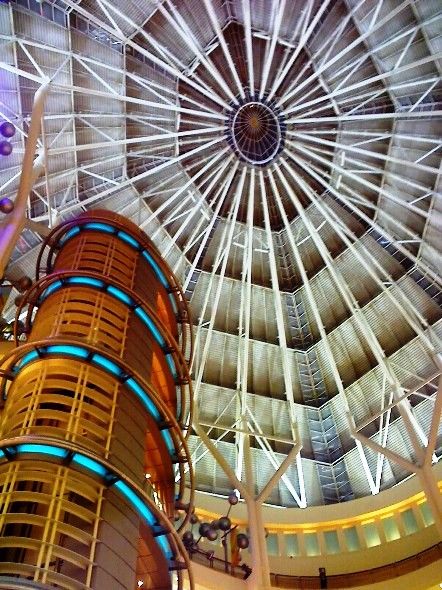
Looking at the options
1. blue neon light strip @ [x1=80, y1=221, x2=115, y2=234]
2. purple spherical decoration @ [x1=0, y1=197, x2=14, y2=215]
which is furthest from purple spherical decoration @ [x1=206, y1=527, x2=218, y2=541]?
purple spherical decoration @ [x1=0, y1=197, x2=14, y2=215]

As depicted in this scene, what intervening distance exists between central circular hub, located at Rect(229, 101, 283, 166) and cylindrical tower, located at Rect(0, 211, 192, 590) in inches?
395

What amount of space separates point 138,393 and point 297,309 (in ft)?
69.8

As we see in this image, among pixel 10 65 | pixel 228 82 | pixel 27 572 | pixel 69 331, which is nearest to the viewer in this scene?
pixel 27 572

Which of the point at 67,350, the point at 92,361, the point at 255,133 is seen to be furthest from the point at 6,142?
the point at 255,133

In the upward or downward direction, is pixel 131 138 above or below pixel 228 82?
below

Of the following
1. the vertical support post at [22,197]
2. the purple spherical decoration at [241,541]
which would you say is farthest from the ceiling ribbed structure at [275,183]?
the purple spherical decoration at [241,541]

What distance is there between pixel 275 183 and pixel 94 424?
2160 centimetres

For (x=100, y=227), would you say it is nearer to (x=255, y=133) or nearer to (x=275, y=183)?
(x=255, y=133)

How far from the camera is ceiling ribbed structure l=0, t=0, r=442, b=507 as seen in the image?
2967 cm

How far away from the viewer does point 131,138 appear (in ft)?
105

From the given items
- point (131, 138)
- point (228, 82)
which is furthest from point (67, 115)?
point (228, 82)

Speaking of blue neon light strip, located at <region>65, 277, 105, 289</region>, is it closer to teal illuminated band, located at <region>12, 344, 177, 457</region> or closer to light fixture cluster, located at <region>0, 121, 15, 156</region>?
teal illuminated band, located at <region>12, 344, 177, 457</region>

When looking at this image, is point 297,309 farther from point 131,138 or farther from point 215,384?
point 131,138

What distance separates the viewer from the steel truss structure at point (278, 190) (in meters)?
29.6
